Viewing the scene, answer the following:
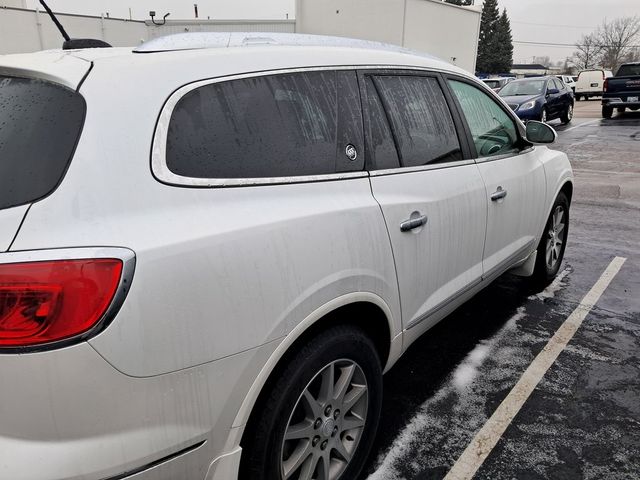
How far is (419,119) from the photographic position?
2.64m

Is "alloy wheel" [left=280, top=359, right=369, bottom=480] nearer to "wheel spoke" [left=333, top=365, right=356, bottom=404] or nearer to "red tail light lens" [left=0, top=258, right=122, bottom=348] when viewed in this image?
"wheel spoke" [left=333, top=365, right=356, bottom=404]

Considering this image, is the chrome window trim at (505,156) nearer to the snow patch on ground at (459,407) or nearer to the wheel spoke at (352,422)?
the snow patch on ground at (459,407)

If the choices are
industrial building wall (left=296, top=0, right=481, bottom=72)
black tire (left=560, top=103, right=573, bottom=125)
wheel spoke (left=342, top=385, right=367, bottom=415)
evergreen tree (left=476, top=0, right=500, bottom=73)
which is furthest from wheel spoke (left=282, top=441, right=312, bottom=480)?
evergreen tree (left=476, top=0, right=500, bottom=73)

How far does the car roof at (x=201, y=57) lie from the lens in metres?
1.63

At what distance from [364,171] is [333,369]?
80 centimetres

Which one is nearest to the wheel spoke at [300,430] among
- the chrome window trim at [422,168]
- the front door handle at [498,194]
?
the chrome window trim at [422,168]

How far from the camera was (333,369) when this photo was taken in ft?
6.53

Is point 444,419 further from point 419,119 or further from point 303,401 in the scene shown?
point 419,119

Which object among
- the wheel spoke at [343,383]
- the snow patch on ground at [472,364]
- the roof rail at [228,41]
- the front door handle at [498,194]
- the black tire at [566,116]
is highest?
the roof rail at [228,41]

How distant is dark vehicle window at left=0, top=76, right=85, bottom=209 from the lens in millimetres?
1406

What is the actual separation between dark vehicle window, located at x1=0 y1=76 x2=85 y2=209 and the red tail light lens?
0.21 meters

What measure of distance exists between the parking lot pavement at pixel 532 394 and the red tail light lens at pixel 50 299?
5.19 feet

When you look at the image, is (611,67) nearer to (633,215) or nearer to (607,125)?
(607,125)

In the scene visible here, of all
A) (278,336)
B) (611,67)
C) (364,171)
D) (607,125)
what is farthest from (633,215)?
(611,67)
